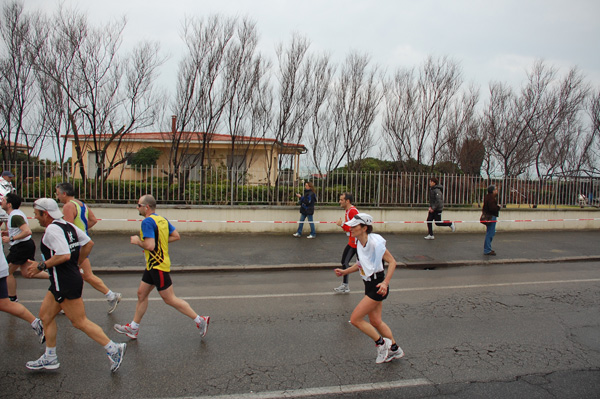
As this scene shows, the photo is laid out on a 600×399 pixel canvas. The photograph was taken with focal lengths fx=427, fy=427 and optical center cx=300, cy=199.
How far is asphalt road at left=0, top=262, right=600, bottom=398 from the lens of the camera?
3.78 meters

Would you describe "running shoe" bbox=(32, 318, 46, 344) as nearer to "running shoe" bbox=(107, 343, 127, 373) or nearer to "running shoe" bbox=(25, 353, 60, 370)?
"running shoe" bbox=(25, 353, 60, 370)

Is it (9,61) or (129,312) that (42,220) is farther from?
(9,61)

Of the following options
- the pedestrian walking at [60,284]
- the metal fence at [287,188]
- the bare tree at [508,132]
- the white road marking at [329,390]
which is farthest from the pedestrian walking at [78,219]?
the bare tree at [508,132]

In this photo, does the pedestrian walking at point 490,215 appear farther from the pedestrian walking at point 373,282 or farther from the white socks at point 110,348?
the white socks at point 110,348

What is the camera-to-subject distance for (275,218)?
1351 centimetres

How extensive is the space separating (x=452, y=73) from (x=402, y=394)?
Answer: 15030 millimetres

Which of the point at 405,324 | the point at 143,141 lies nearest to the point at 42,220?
the point at 405,324

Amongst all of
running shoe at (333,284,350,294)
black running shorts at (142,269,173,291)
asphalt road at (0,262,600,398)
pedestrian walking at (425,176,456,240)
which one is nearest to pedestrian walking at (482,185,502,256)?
pedestrian walking at (425,176,456,240)

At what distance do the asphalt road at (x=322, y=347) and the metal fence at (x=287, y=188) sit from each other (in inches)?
232

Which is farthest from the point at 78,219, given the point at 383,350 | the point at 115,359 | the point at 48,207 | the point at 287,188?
the point at 287,188

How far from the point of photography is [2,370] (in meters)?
3.99

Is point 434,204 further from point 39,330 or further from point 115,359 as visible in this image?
point 39,330

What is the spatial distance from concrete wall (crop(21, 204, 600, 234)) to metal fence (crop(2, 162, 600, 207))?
0.35 m

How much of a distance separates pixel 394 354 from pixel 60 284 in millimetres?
3306
